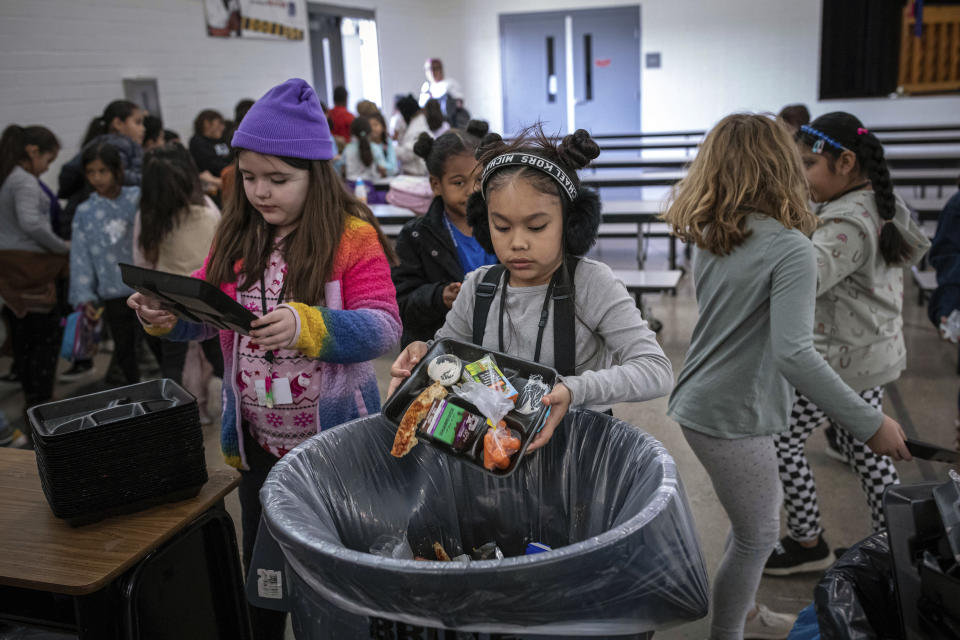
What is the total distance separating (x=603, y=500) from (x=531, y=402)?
0.67 ft

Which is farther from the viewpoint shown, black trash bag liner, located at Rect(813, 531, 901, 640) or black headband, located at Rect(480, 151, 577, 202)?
black headband, located at Rect(480, 151, 577, 202)

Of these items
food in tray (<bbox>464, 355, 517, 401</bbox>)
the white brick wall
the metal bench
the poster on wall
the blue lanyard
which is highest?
the poster on wall

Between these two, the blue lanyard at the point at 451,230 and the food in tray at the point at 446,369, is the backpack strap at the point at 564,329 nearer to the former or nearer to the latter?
the food in tray at the point at 446,369

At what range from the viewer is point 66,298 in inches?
174

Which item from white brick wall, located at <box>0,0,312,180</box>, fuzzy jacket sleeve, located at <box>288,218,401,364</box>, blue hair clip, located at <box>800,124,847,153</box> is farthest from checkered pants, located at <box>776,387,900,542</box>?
white brick wall, located at <box>0,0,312,180</box>

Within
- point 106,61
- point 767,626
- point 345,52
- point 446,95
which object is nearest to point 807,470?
point 767,626

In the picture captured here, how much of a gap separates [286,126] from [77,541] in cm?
86

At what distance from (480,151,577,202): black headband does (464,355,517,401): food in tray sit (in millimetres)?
349

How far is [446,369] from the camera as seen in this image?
1.23 metres

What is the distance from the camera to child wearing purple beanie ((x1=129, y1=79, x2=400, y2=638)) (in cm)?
160

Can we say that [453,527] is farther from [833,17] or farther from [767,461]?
[833,17]

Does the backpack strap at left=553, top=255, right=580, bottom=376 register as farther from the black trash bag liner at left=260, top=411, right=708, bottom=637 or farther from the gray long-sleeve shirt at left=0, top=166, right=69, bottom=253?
the gray long-sleeve shirt at left=0, top=166, right=69, bottom=253

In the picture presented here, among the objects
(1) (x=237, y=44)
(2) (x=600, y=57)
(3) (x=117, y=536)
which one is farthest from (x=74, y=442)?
(2) (x=600, y=57)

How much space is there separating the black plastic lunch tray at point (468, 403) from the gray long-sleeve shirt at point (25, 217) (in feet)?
11.6
